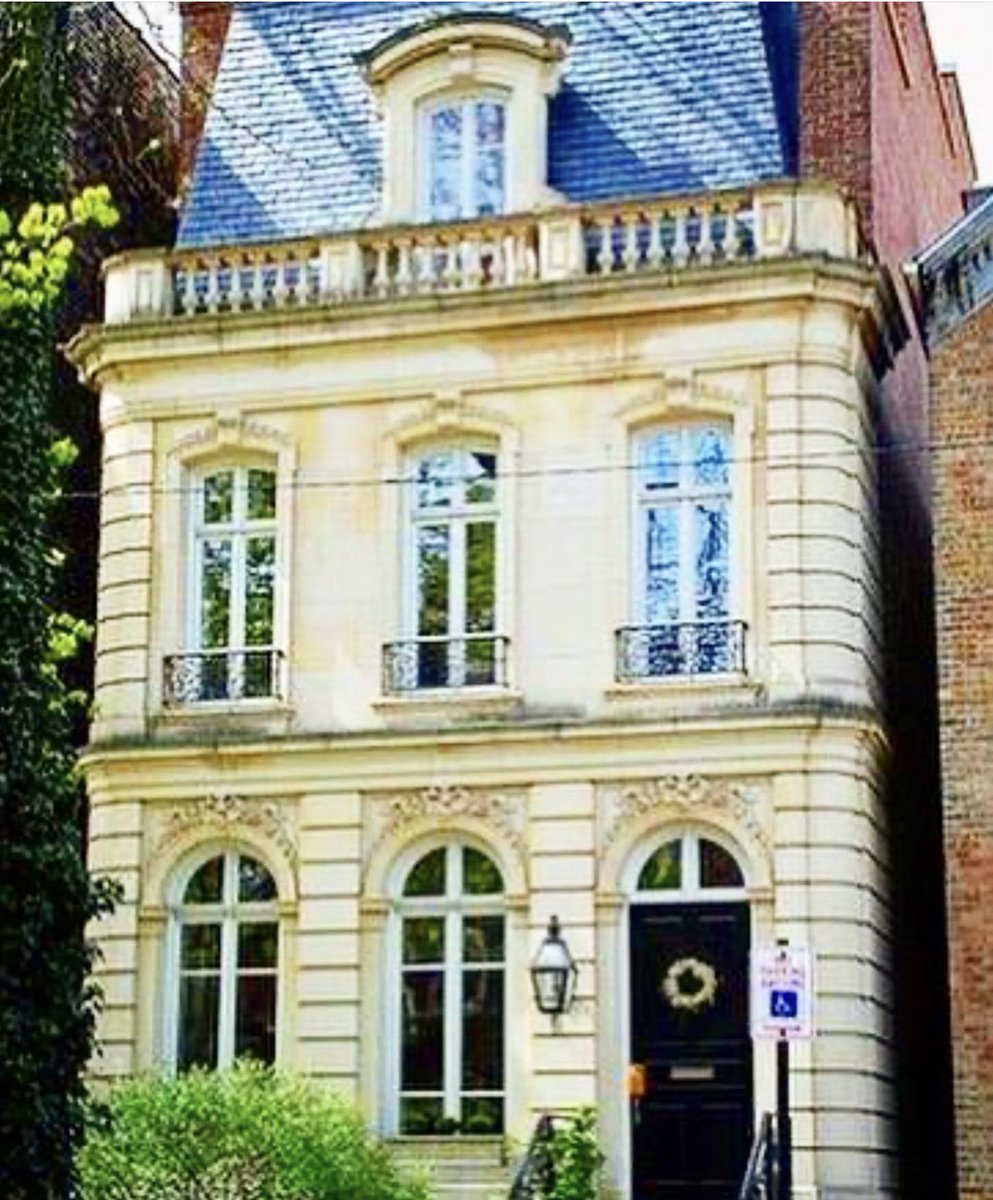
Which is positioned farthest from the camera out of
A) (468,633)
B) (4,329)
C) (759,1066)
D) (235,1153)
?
(468,633)

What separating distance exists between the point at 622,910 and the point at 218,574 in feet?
15.2

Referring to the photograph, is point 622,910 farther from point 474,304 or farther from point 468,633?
point 474,304

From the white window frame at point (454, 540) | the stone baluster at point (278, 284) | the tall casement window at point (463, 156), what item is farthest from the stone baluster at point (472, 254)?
the stone baluster at point (278, 284)

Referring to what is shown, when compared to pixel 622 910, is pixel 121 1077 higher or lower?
lower

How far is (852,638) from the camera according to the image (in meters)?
20.5

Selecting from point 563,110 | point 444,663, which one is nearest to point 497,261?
point 563,110

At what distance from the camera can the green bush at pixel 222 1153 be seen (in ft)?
55.4

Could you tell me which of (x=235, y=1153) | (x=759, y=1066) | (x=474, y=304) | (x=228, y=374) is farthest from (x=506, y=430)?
(x=235, y=1153)

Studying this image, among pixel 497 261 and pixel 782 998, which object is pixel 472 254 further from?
pixel 782 998

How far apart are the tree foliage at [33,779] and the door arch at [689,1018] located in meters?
6.95

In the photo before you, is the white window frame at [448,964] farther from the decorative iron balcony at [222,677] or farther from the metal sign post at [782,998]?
the metal sign post at [782,998]

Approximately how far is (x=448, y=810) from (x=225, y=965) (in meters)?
2.34

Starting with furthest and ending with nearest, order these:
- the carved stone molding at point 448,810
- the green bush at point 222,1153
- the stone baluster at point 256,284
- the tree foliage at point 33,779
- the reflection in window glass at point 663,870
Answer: the stone baluster at point 256,284, the carved stone molding at point 448,810, the reflection in window glass at point 663,870, the green bush at point 222,1153, the tree foliage at point 33,779

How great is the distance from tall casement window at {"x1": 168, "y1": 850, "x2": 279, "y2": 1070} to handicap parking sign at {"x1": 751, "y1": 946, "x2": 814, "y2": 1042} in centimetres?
663
